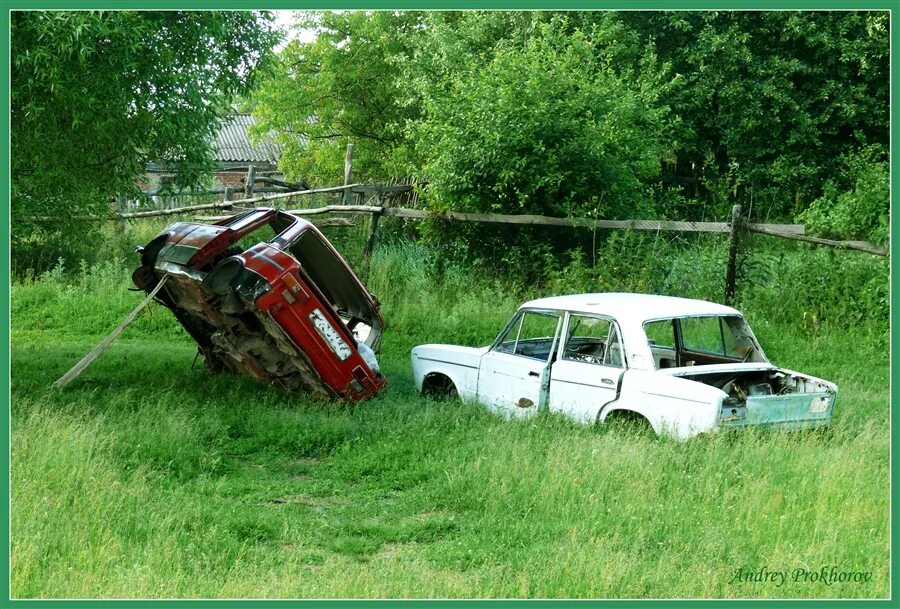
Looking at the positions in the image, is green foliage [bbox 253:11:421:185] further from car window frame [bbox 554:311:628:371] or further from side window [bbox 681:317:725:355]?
car window frame [bbox 554:311:628:371]

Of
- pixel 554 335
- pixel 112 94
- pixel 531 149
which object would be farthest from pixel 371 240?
pixel 554 335

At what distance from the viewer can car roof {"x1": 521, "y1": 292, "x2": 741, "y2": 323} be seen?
8.84m

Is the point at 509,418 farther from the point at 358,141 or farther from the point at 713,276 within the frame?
the point at 358,141

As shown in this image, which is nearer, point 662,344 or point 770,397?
point 770,397

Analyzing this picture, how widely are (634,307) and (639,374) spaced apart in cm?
84

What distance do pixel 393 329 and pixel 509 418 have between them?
228 inches

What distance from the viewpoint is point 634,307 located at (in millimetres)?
8992

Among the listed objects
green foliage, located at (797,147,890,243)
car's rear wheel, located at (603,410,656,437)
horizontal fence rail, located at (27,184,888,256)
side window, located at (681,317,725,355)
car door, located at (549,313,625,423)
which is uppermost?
green foliage, located at (797,147,890,243)

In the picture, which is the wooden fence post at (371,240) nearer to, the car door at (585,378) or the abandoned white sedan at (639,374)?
the abandoned white sedan at (639,374)

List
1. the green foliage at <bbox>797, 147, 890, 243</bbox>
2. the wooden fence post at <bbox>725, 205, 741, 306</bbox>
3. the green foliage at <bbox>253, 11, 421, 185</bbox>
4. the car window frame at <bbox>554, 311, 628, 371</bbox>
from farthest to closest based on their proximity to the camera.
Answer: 1. the green foliage at <bbox>253, 11, 421, 185</bbox>
2. the green foliage at <bbox>797, 147, 890, 243</bbox>
3. the wooden fence post at <bbox>725, 205, 741, 306</bbox>
4. the car window frame at <bbox>554, 311, 628, 371</bbox>

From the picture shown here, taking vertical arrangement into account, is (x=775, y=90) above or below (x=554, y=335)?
above

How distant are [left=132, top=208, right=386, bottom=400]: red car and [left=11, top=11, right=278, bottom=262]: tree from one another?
3.84ft

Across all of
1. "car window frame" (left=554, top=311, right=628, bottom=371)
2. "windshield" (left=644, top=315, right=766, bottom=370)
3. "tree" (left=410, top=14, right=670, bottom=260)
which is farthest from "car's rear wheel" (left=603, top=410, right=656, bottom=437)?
"tree" (left=410, top=14, right=670, bottom=260)

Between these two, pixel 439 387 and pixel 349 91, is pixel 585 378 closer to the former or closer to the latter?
pixel 439 387
